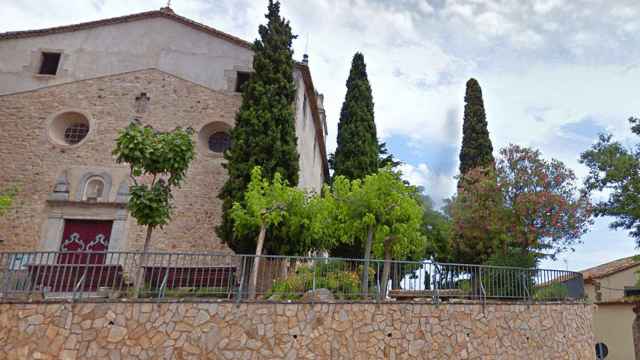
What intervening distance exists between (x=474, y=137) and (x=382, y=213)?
1187cm

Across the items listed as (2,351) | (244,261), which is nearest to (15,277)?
(2,351)

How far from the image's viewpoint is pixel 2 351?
7.21 m

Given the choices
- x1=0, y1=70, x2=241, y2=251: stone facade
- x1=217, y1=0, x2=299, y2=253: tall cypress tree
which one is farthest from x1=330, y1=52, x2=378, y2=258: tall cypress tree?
x1=0, y1=70, x2=241, y2=251: stone facade

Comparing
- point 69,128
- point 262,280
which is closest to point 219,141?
point 69,128

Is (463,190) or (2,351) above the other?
(463,190)

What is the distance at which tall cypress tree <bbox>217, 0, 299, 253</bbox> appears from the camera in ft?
41.9

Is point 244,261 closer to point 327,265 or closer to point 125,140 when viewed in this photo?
point 327,265

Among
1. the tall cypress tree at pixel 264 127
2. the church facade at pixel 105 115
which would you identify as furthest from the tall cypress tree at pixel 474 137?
the tall cypress tree at pixel 264 127

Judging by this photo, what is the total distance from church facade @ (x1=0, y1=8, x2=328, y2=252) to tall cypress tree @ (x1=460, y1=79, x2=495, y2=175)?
853 cm

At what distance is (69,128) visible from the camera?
15852 mm

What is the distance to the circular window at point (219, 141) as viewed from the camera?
15.6 m

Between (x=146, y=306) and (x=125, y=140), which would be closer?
(x=146, y=306)

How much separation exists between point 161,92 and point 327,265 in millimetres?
10430

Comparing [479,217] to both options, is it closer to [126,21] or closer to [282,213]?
[282,213]
